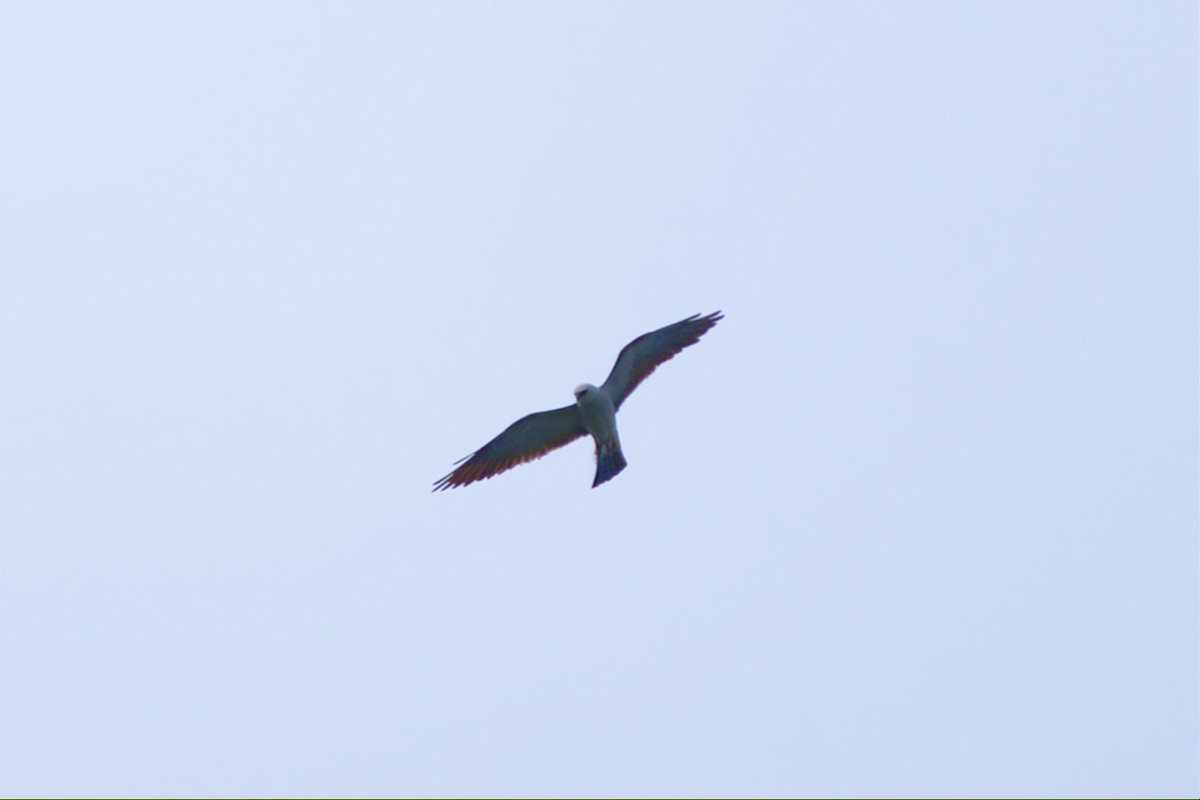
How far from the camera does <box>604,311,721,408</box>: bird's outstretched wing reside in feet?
68.7

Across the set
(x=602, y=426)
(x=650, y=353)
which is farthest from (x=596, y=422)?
(x=650, y=353)

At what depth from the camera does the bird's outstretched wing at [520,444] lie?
21.0 metres

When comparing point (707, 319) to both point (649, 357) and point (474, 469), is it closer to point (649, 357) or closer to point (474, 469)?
point (649, 357)

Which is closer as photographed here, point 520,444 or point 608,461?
point 608,461

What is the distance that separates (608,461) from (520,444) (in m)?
1.44

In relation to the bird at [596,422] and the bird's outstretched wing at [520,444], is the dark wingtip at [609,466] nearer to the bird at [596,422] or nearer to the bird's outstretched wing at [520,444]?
the bird at [596,422]

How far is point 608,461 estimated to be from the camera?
20.6m

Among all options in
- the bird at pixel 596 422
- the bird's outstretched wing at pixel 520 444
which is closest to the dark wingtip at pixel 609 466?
the bird at pixel 596 422

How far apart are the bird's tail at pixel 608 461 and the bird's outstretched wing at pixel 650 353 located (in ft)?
2.02

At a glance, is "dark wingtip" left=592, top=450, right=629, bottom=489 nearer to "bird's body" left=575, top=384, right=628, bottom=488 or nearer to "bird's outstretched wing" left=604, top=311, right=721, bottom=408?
"bird's body" left=575, top=384, right=628, bottom=488

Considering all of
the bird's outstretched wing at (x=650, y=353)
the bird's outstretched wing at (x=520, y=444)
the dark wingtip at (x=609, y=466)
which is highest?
the bird's outstretched wing at (x=650, y=353)

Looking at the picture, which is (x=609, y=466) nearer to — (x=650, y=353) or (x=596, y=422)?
(x=596, y=422)

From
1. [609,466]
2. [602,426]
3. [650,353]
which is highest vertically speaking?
[650,353]

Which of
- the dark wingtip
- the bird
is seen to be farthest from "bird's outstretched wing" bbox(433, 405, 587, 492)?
the dark wingtip
